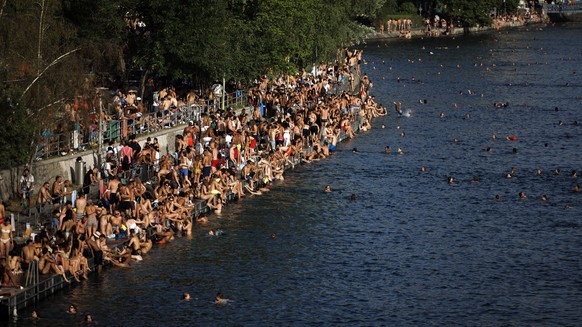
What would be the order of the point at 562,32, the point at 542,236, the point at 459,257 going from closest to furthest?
the point at 459,257
the point at 542,236
the point at 562,32

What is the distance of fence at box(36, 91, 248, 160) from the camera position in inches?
1871

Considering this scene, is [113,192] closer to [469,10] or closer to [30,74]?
[30,74]

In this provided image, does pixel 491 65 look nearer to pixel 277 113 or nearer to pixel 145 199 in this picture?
pixel 277 113

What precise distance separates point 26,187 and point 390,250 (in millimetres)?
13549

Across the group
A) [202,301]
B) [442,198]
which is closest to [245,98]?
[442,198]

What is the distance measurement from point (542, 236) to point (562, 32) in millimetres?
141281

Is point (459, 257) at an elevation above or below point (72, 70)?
A: below

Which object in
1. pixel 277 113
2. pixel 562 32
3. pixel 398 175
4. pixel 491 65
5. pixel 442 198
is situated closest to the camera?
pixel 442 198

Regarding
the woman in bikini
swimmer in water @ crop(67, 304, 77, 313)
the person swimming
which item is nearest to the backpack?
the woman in bikini

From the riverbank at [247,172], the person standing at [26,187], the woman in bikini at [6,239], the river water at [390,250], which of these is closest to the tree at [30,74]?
the person standing at [26,187]

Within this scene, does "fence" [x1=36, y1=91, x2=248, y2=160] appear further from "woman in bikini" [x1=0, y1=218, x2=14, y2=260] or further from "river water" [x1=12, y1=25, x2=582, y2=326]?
"woman in bikini" [x1=0, y1=218, x2=14, y2=260]

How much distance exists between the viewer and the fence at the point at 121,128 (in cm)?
4753

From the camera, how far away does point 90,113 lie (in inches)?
1961

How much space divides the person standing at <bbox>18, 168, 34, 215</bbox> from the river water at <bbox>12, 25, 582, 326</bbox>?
519 cm
